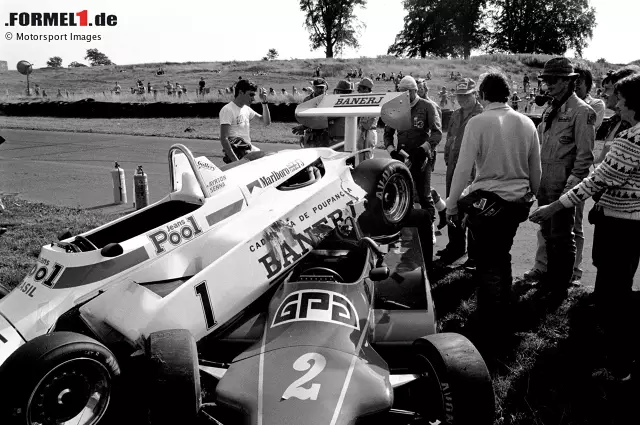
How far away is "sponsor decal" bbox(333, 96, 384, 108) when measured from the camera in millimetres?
5809

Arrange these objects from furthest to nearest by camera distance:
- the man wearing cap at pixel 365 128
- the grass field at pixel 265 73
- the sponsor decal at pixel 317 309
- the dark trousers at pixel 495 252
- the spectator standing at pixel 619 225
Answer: the grass field at pixel 265 73 → the man wearing cap at pixel 365 128 → the dark trousers at pixel 495 252 → the spectator standing at pixel 619 225 → the sponsor decal at pixel 317 309

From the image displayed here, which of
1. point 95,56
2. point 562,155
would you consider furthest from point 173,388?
point 95,56

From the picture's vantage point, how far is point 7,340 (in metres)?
3.22

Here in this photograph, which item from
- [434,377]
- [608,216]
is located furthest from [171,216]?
[608,216]

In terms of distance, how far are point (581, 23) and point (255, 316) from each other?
7421cm

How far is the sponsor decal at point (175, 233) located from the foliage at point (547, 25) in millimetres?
70955

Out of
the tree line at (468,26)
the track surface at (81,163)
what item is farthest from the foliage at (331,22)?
the track surface at (81,163)

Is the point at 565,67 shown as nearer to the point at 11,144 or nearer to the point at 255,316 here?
the point at 255,316

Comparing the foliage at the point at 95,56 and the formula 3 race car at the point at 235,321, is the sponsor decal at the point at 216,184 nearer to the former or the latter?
the formula 3 race car at the point at 235,321

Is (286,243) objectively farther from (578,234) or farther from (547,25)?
(547,25)

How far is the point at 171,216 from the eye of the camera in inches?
162

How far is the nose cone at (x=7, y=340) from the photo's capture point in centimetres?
315

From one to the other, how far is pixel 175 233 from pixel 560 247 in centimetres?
343

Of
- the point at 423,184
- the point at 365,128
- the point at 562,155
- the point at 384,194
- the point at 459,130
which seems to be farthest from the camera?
the point at 365,128
